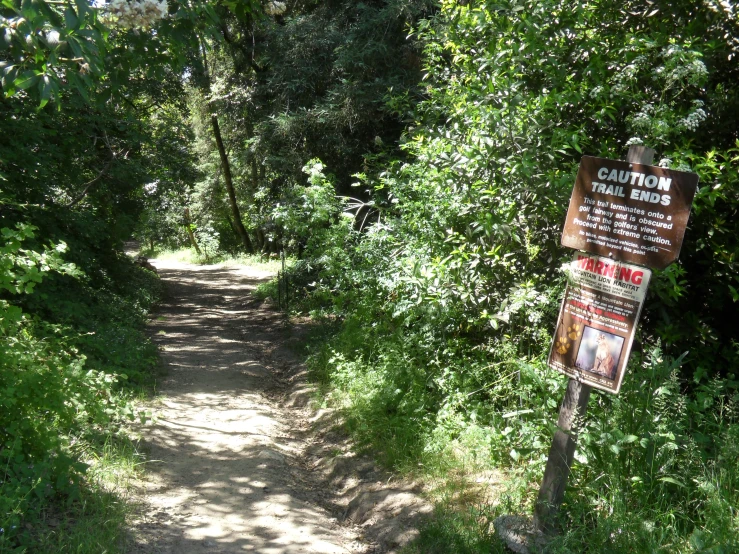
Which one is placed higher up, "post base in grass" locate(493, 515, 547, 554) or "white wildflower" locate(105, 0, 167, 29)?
"white wildflower" locate(105, 0, 167, 29)

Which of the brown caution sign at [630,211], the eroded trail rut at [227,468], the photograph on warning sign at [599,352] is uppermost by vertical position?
the brown caution sign at [630,211]

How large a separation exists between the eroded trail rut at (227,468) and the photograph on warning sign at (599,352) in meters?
2.69

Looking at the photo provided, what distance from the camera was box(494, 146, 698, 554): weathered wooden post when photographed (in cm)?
379

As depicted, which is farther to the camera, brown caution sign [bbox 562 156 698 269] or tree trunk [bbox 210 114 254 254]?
tree trunk [bbox 210 114 254 254]

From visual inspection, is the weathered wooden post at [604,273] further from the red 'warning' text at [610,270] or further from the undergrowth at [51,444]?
the undergrowth at [51,444]

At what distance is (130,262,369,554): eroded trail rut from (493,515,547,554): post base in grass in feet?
5.04

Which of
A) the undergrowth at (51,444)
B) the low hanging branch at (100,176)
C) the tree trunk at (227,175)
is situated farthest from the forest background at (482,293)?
the tree trunk at (227,175)

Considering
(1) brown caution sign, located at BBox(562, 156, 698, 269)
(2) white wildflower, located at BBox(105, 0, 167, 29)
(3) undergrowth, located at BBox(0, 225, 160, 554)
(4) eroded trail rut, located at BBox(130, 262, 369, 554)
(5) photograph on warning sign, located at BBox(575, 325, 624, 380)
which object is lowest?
(4) eroded trail rut, located at BBox(130, 262, 369, 554)

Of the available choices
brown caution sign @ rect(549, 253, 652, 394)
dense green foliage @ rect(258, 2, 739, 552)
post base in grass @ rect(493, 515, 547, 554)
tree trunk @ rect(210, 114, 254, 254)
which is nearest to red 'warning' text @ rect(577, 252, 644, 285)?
brown caution sign @ rect(549, 253, 652, 394)

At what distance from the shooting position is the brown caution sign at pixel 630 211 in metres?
3.73

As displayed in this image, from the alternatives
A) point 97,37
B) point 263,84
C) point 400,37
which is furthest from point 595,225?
point 263,84

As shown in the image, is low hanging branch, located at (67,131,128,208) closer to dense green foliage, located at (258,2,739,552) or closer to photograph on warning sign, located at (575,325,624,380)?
dense green foliage, located at (258,2,739,552)

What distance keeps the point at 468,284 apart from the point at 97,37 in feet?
12.5

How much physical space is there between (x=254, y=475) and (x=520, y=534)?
323 cm
